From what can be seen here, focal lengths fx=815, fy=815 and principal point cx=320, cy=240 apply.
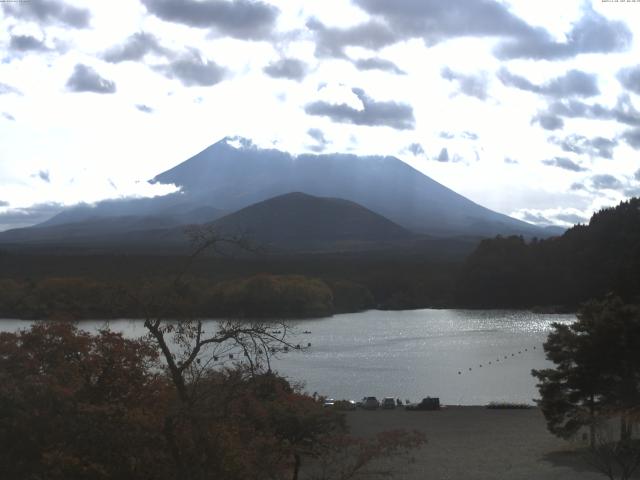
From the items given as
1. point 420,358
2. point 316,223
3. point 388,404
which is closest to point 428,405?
point 388,404

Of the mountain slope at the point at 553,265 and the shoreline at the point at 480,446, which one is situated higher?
the mountain slope at the point at 553,265

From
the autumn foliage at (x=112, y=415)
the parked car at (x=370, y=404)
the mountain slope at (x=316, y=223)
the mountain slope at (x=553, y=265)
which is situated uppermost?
the mountain slope at (x=316, y=223)

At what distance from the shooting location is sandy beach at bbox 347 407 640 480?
12758 mm

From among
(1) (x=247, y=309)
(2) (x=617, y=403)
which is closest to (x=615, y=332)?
(2) (x=617, y=403)

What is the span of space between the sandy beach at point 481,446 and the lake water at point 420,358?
3.12m

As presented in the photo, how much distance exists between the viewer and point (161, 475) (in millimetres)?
5855

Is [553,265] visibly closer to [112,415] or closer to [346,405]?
[346,405]

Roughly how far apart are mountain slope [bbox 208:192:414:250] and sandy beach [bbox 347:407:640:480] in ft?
312

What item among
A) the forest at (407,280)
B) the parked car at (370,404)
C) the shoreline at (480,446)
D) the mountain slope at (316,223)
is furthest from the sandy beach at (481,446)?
the mountain slope at (316,223)

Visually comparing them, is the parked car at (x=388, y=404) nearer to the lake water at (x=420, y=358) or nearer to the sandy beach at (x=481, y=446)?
the sandy beach at (x=481, y=446)

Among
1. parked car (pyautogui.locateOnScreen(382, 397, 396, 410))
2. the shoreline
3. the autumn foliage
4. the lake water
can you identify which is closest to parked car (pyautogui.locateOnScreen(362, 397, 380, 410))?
parked car (pyautogui.locateOnScreen(382, 397, 396, 410))

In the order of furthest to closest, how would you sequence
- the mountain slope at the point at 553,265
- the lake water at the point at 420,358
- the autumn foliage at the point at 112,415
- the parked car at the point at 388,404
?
the mountain slope at the point at 553,265, the lake water at the point at 420,358, the parked car at the point at 388,404, the autumn foliage at the point at 112,415

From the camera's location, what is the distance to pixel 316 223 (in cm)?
12788

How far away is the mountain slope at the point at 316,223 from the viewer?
393 feet
